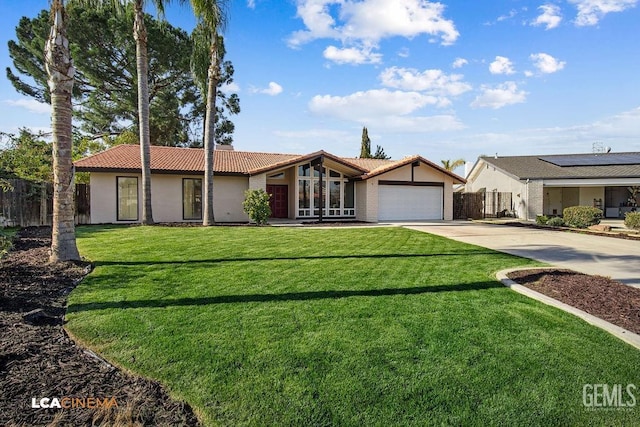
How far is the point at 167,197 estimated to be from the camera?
19.8 meters

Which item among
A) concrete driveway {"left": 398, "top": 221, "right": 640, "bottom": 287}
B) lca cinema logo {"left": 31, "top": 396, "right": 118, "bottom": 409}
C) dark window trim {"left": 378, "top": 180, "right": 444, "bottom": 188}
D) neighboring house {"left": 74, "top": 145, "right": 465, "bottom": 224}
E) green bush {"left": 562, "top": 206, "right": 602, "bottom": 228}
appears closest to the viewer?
lca cinema logo {"left": 31, "top": 396, "right": 118, "bottom": 409}

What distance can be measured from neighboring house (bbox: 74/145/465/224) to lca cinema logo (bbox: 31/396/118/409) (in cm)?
1711

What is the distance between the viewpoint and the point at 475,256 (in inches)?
378

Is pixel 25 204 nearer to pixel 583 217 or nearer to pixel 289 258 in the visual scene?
pixel 289 258

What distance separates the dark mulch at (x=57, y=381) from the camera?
9.35 feet

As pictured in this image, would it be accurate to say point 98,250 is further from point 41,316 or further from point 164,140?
point 164,140

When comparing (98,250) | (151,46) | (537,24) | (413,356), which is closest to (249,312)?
(413,356)

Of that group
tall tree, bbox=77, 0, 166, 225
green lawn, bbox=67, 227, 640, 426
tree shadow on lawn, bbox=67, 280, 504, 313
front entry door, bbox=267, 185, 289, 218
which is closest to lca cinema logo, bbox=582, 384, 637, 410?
A: green lawn, bbox=67, 227, 640, 426

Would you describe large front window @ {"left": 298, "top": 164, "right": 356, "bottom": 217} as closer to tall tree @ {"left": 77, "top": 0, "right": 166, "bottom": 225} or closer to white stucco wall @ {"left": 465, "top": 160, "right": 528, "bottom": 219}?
tall tree @ {"left": 77, "top": 0, "right": 166, "bottom": 225}

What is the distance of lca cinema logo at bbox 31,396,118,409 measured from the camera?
297 centimetres

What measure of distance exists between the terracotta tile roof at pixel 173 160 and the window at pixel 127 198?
35.6 inches

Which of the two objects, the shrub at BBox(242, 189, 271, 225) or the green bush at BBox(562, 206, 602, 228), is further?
the shrub at BBox(242, 189, 271, 225)

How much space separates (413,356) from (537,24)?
47.6 feet

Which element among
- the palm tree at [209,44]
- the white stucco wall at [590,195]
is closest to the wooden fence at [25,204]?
the palm tree at [209,44]
